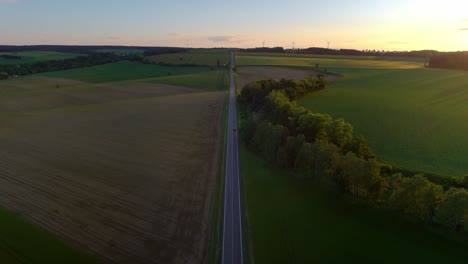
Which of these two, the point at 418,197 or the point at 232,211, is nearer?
the point at 418,197

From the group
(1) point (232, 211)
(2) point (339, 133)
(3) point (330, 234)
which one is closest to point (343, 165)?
(3) point (330, 234)

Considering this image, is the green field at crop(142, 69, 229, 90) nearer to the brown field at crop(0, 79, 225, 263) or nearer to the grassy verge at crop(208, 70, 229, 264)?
the brown field at crop(0, 79, 225, 263)

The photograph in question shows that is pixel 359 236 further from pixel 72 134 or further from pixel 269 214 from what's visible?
pixel 72 134

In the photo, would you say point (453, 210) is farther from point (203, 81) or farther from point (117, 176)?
point (203, 81)

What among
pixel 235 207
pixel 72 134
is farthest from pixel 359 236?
pixel 72 134

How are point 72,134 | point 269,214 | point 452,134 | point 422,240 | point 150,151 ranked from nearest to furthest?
point 422,240 < point 269,214 < point 150,151 < point 452,134 < point 72,134

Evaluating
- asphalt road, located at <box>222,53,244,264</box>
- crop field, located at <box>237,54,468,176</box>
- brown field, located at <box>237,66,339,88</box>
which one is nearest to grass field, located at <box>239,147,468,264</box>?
asphalt road, located at <box>222,53,244,264</box>

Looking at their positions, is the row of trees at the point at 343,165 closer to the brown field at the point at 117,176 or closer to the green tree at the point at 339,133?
the green tree at the point at 339,133

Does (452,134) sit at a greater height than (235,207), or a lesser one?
greater
